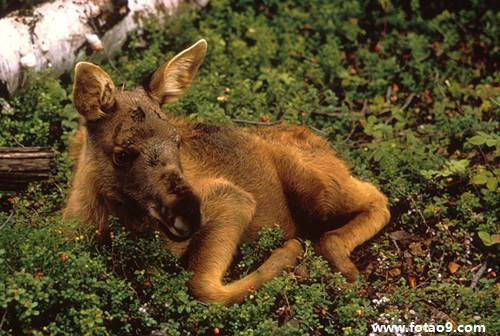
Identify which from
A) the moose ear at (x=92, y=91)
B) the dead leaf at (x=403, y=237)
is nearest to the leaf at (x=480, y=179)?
the dead leaf at (x=403, y=237)

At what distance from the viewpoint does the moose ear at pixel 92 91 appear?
6.30 meters

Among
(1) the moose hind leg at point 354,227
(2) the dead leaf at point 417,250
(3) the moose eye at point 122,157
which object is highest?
(3) the moose eye at point 122,157

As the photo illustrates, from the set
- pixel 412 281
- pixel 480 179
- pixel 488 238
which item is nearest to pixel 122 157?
pixel 412 281

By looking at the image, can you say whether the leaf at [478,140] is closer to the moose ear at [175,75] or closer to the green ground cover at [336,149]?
the green ground cover at [336,149]

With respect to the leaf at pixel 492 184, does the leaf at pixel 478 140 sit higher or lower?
higher

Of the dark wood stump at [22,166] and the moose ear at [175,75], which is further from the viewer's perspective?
the moose ear at [175,75]

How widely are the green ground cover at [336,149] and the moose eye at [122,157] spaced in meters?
0.59

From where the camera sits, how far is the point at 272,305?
20.8 feet

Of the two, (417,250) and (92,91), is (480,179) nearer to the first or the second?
(417,250)

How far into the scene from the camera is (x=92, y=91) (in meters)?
6.40

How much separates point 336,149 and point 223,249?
2.44 metres

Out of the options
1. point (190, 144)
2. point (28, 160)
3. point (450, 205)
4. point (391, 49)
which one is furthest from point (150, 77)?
point (391, 49)

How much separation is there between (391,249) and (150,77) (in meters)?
2.87

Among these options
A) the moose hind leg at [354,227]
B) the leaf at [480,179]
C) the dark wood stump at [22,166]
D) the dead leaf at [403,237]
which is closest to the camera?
the dark wood stump at [22,166]
